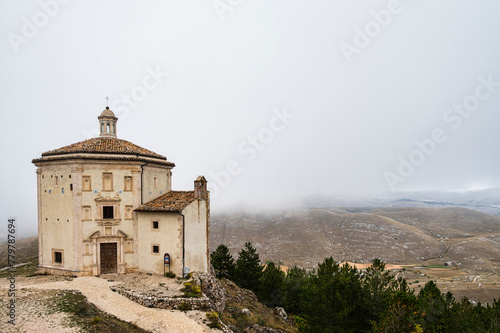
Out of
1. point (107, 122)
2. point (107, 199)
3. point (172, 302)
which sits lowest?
point (172, 302)

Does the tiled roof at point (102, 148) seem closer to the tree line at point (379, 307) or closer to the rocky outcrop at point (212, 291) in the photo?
the rocky outcrop at point (212, 291)

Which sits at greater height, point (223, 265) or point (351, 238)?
point (223, 265)

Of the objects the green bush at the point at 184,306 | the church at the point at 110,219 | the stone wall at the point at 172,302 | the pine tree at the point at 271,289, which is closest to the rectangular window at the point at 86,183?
the church at the point at 110,219

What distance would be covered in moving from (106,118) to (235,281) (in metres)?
27.1

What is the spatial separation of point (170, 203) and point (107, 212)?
618cm

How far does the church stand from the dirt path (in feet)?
11.9

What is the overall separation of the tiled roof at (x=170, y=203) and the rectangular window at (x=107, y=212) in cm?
257

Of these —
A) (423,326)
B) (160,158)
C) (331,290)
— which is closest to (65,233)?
(160,158)

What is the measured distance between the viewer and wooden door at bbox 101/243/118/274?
2831cm

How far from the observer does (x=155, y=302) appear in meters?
22.0

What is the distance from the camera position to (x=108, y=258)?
28484 millimetres

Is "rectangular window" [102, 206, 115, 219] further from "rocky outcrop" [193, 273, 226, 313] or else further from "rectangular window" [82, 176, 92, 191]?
"rocky outcrop" [193, 273, 226, 313]

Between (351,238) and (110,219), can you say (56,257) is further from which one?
(351,238)

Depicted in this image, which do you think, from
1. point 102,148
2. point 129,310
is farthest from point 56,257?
point 129,310
